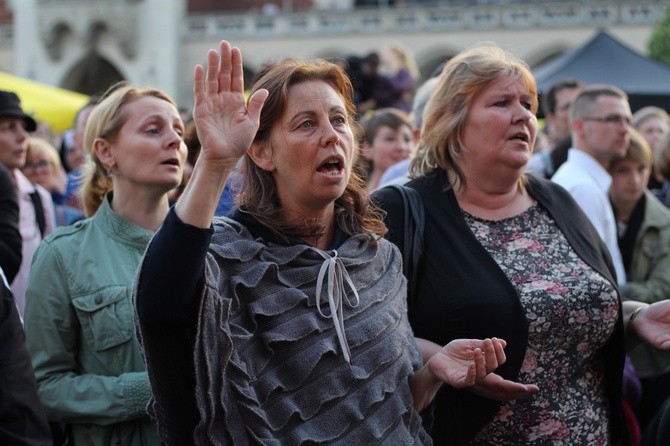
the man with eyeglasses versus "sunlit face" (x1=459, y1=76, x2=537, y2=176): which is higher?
"sunlit face" (x1=459, y1=76, x2=537, y2=176)

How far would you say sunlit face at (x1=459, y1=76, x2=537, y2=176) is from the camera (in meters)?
3.94

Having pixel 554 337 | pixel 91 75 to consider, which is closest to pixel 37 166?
pixel 554 337

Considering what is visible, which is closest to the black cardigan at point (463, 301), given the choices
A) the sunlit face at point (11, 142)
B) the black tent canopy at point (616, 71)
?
the sunlit face at point (11, 142)

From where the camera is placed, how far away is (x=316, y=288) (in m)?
3.04

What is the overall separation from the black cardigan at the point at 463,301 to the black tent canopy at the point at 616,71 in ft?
24.9

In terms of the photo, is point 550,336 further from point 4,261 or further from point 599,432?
point 4,261

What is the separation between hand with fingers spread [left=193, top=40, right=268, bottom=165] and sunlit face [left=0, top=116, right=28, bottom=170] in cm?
377

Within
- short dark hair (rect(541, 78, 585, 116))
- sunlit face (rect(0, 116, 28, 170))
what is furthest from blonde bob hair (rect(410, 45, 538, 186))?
short dark hair (rect(541, 78, 585, 116))

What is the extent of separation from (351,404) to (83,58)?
35169mm

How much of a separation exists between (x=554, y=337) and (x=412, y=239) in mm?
597

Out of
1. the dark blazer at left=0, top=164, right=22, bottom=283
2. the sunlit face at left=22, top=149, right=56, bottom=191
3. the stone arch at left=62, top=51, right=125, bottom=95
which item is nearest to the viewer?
the dark blazer at left=0, top=164, right=22, bottom=283

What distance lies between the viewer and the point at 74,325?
4.02m

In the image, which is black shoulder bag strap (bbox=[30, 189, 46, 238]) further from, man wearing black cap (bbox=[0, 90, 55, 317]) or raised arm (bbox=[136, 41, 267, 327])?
raised arm (bbox=[136, 41, 267, 327])

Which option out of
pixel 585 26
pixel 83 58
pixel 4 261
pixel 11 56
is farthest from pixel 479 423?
pixel 11 56
